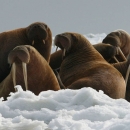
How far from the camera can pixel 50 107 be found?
15.1 ft

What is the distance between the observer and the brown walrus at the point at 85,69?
9461 mm

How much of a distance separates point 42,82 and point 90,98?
426 centimetres

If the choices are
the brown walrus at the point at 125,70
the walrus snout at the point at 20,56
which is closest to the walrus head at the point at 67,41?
the brown walrus at the point at 125,70

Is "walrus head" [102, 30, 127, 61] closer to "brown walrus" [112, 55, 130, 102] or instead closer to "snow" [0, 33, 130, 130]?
"brown walrus" [112, 55, 130, 102]

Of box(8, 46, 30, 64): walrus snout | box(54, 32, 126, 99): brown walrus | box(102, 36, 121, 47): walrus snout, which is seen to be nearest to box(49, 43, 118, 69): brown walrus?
box(54, 32, 126, 99): brown walrus

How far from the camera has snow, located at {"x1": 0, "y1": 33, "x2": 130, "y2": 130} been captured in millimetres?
4059

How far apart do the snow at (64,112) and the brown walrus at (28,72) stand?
3656 mm

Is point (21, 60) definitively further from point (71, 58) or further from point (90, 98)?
point (90, 98)

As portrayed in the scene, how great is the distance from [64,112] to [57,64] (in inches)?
285

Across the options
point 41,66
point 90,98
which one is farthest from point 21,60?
point 90,98

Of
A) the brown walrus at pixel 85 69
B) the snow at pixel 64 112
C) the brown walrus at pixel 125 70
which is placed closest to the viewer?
the snow at pixel 64 112

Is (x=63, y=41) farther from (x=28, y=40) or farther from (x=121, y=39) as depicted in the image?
(x=121, y=39)

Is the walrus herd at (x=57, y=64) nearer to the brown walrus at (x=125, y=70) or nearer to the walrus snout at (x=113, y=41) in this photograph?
the brown walrus at (x=125, y=70)

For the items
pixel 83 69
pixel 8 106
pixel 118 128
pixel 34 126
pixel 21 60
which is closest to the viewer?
pixel 118 128
